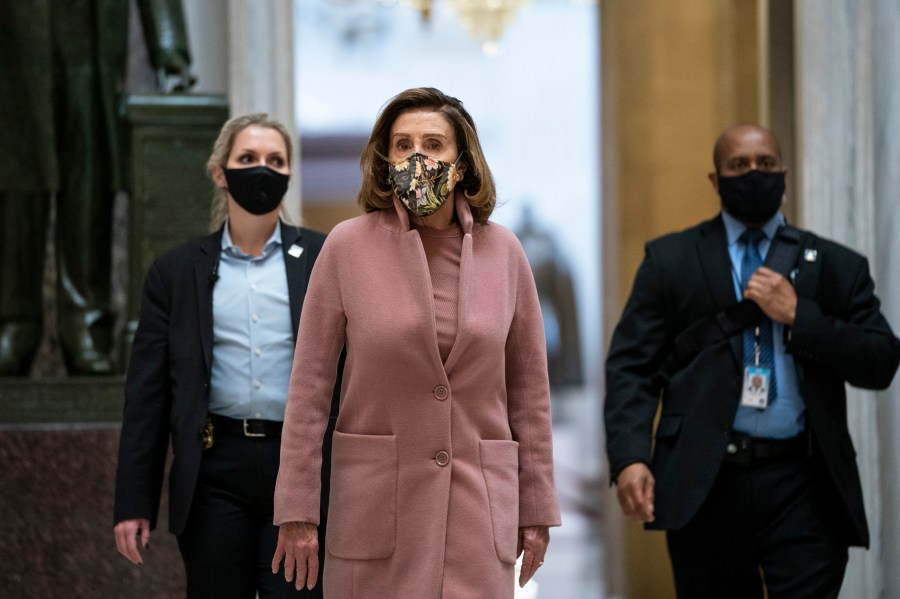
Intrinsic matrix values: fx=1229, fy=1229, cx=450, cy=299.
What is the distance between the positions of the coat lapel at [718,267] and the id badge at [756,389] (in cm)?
8

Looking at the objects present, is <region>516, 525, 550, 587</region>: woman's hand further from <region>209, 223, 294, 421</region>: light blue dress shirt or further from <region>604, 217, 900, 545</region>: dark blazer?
<region>604, 217, 900, 545</region>: dark blazer

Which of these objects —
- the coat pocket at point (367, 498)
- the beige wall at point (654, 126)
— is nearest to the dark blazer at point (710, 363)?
the coat pocket at point (367, 498)

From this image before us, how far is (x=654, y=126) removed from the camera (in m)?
8.23

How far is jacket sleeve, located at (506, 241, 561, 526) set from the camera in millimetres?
3119

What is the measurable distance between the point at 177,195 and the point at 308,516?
2.94 meters

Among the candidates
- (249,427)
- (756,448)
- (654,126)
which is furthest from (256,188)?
(654,126)

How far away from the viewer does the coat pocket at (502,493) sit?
2973 millimetres

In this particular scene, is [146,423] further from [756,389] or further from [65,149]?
[65,149]

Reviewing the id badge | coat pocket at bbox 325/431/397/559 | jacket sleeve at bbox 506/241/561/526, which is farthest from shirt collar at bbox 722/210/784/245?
coat pocket at bbox 325/431/397/559

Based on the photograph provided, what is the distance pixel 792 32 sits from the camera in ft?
21.3

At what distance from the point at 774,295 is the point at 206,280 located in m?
1.86

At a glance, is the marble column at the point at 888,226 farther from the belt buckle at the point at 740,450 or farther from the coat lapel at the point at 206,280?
the coat lapel at the point at 206,280

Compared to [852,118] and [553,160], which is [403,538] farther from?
[553,160]

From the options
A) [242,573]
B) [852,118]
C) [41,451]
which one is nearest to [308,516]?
[242,573]
